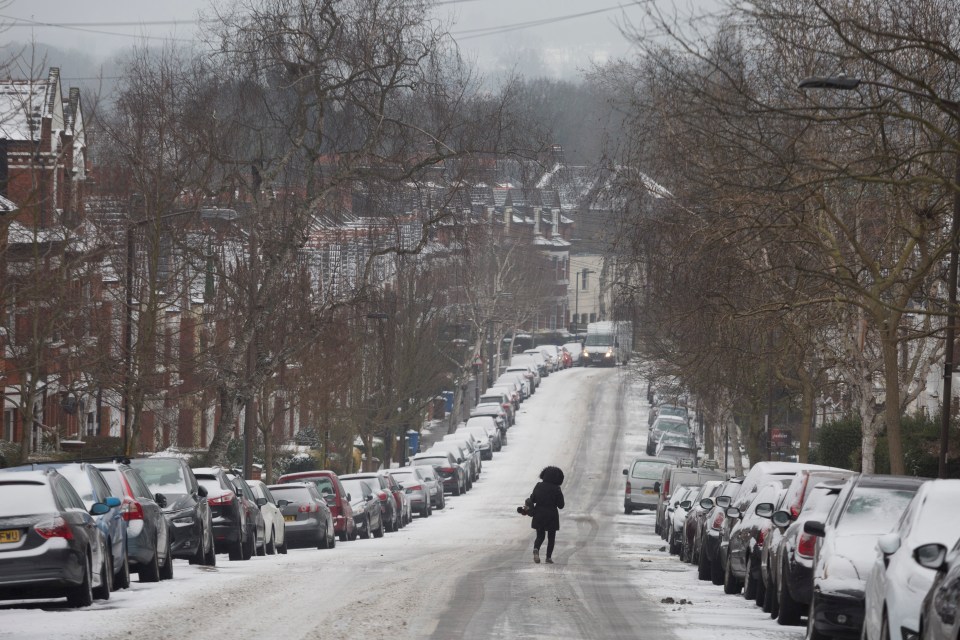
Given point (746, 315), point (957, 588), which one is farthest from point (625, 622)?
point (746, 315)

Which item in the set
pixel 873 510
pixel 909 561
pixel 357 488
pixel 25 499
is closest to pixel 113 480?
pixel 25 499

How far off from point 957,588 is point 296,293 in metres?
31.4

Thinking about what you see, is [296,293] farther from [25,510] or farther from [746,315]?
[25,510]

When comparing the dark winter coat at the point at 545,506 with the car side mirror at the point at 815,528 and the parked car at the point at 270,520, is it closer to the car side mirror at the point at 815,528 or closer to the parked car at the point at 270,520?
the parked car at the point at 270,520

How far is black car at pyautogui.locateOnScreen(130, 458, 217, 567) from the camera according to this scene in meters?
21.3

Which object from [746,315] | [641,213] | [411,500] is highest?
[641,213]

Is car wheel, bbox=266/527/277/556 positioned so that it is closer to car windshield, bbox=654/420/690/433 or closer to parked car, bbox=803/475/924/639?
parked car, bbox=803/475/924/639

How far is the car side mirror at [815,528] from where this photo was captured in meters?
13.6

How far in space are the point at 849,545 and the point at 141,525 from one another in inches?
348

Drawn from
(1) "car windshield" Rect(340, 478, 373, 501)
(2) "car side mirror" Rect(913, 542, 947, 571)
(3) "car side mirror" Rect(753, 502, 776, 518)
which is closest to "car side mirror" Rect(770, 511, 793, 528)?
(3) "car side mirror" Rect(753, 502, 776, 518)

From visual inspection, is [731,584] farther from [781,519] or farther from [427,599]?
[427,599]

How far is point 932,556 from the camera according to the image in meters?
8.99

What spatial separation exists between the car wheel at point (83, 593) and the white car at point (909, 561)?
24.1 feet

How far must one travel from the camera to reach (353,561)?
23688mm
